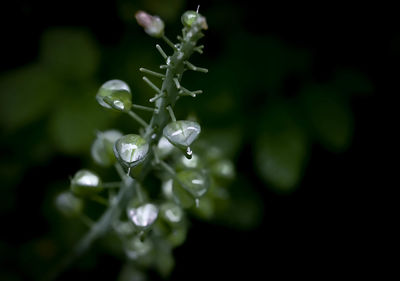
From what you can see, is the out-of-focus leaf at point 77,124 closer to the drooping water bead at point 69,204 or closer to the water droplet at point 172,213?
the drooping water bead at point 69,204

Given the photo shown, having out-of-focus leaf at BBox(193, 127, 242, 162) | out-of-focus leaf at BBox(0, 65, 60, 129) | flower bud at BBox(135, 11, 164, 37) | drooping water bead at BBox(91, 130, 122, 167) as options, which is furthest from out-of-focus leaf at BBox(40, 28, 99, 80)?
flower bud at BBox(135, 11, 164, 37)

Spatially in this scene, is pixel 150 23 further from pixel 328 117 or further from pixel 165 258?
pixel 328 117

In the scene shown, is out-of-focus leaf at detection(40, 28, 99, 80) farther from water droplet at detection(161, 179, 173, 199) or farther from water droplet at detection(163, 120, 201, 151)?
water droplet at detection(163, 120, 201, 151)

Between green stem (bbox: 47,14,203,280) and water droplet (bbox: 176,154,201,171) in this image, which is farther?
water droplet (bbox: 176,154,201,171)

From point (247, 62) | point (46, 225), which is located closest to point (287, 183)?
point (247, 62)

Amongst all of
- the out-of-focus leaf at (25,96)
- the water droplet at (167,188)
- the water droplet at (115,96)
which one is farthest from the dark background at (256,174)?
the water droplet at (115,96)

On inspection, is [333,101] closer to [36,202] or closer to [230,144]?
[230,144]
